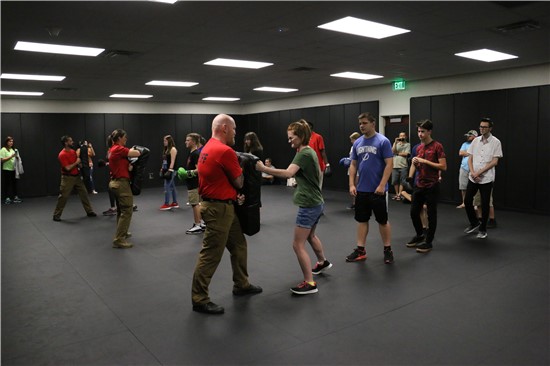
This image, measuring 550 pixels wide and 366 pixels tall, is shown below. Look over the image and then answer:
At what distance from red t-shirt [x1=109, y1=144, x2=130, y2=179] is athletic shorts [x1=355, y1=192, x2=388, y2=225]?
3.34 m

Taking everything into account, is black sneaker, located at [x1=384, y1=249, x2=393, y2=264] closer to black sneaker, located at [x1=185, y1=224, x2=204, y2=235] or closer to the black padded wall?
black sneaker, located at [x1=185, y1=224, x2=204, y2=235]

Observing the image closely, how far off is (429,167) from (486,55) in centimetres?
361

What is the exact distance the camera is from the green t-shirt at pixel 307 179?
3924 mm

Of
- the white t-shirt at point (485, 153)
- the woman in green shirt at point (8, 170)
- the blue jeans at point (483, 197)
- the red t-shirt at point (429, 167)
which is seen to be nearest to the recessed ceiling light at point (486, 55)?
the white t-shirt at point (485, 153)

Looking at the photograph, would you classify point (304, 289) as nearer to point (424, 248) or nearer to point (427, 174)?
point (424, 248)

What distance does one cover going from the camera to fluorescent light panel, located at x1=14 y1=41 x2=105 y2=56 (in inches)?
239

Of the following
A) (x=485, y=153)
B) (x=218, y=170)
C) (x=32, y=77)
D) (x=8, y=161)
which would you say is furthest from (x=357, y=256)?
(x=8, y=161)

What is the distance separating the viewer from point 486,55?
24.9 feet

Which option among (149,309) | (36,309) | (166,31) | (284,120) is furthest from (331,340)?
(284,120)

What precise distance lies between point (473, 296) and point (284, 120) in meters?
11.7

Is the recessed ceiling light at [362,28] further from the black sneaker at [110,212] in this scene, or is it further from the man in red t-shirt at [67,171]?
the black sneaker at [110,212]

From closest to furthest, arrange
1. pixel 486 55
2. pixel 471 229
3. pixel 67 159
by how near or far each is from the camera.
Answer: pixel 471 229
pixel 486 55
pixel 67 159

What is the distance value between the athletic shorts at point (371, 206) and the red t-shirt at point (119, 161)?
334 centimetres

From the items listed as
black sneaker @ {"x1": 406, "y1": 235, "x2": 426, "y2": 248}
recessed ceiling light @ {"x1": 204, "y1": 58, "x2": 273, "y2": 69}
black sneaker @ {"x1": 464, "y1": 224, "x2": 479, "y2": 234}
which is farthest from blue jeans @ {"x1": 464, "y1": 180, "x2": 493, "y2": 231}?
recessed ceiling light @ {"x1": 204, "y1": 58, "x2": 273, "y2": 69}
